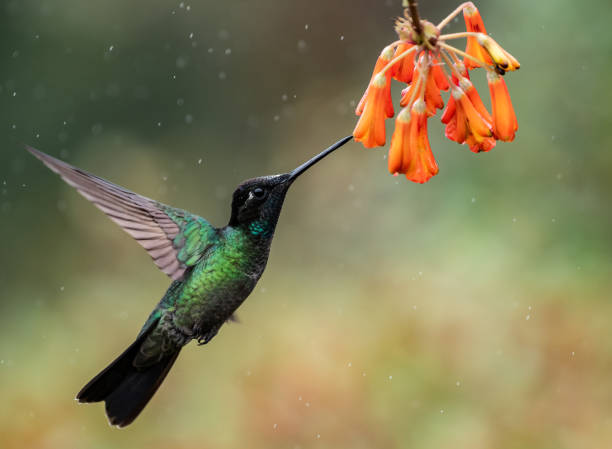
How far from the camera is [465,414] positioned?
4.45m

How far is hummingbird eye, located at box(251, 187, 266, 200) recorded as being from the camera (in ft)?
7.47

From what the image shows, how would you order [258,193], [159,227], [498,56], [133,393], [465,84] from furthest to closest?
[133,393] < [159,227] < [258,193] < [465,84] < [498,56]

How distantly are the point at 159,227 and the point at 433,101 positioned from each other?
3.05 feet

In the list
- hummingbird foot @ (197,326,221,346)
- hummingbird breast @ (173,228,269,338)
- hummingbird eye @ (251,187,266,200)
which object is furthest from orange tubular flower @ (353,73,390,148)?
hummingbird foot @ (197,326,221,346)

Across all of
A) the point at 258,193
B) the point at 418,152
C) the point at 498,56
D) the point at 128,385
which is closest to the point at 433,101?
the point at 418,152

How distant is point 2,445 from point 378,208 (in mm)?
2671

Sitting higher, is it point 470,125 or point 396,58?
point 396,58

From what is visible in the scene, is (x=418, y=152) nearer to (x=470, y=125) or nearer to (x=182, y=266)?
(x=470, y=125)

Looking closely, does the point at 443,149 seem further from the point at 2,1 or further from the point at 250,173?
the point at 2,1

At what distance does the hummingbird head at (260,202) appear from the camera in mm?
2254

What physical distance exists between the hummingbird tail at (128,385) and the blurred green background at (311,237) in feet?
6.45

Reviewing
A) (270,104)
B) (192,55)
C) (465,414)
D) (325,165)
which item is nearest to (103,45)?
(192,55)

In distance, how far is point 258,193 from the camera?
229cm

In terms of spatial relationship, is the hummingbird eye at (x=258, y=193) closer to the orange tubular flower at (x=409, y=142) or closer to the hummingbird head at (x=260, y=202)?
the hummingbird head at (x=260, y=202)
